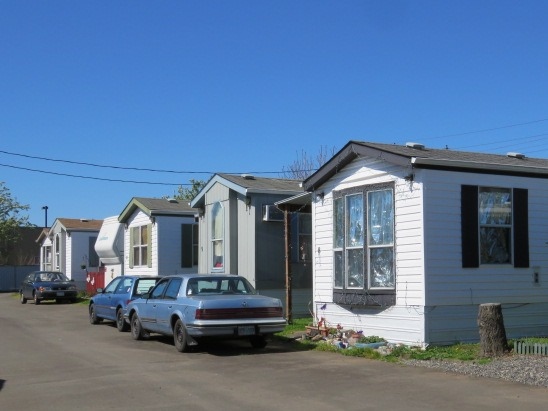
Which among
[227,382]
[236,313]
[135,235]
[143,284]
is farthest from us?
[135,235]

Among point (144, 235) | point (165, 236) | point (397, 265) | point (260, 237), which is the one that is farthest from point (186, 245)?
point (397, 265)

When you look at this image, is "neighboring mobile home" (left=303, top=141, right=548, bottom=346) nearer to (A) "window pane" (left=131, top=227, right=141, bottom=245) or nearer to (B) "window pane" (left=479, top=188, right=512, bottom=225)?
(B) "window pane" (left=479, top=188, right=512, bottom=225)

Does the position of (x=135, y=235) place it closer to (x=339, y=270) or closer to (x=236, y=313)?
(x=339, y=270)

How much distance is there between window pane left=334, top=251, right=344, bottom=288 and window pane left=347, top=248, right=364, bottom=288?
0.84 ft

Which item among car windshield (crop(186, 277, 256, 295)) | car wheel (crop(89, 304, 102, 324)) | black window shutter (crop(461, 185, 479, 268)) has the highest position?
black window shutter (crop(461, 185, 479, 268))

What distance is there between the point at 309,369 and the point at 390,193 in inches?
175

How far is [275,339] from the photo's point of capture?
15.7 metres

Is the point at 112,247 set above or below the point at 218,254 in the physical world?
above

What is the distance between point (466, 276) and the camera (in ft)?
45.6

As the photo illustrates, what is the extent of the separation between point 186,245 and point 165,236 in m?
0.92

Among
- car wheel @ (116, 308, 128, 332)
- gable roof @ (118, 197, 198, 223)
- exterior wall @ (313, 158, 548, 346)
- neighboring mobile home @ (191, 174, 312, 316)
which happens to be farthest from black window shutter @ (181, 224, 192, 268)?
exterior wall @ (313, 158, 548, 346)

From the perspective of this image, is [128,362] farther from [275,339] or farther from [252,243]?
[252,243]

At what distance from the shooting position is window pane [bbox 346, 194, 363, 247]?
49.9 ft

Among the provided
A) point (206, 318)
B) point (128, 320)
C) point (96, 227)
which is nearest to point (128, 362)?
point (206, 318)
